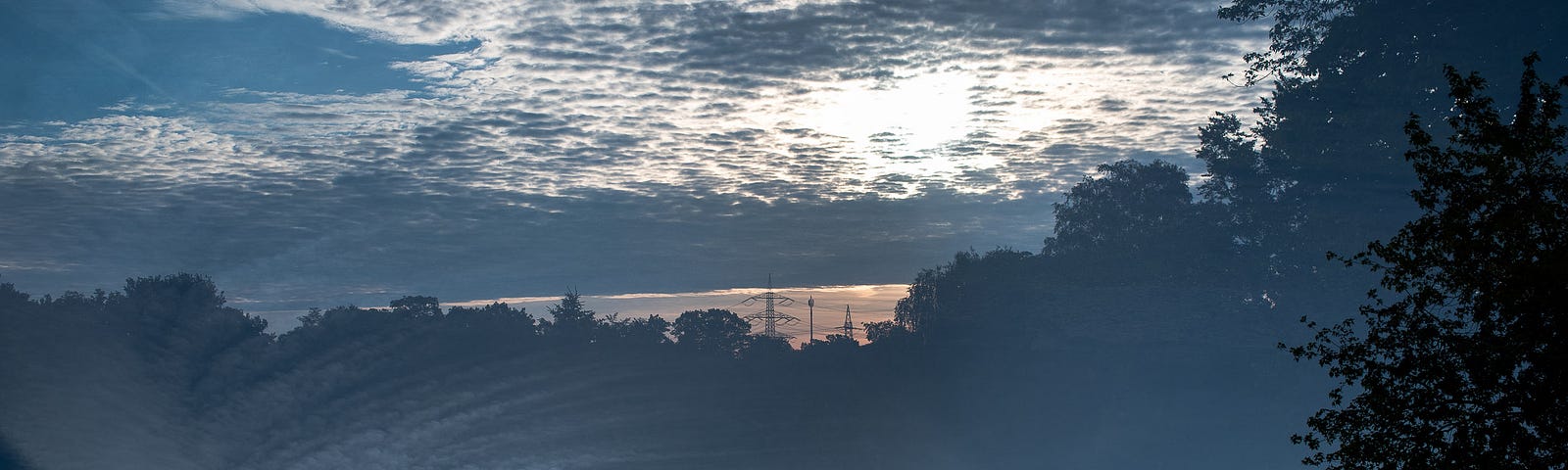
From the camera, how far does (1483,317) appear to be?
14.0m

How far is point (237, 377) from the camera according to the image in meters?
104

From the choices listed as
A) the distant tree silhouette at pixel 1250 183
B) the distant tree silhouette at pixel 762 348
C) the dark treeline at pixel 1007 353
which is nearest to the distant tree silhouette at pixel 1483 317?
the dark treeline at pixel 1007 353

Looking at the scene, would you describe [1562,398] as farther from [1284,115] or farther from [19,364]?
[19,364]

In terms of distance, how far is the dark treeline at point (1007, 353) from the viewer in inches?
2250

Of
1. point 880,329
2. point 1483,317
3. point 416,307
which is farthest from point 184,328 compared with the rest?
point 1483,317

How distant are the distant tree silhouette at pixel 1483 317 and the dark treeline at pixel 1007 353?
82 millimetres

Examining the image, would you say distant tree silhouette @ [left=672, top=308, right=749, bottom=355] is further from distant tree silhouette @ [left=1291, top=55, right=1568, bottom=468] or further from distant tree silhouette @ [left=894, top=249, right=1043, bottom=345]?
distant tree silhouette @ [left=1291, top=55, right=1568, bottom=468]

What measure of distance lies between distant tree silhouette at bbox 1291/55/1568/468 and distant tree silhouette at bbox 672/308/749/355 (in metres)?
93.3

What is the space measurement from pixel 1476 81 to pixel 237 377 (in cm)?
10998

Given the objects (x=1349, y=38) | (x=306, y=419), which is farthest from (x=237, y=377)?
(x=1349, y=38)

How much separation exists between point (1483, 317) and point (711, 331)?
323 feet

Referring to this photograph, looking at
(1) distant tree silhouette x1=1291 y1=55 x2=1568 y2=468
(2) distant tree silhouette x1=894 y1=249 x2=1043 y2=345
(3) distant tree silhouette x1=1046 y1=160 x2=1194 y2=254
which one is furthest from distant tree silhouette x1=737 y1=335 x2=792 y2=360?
(1) distant tree silhouette x1=1291 y1=55 x2=1568 y2=468

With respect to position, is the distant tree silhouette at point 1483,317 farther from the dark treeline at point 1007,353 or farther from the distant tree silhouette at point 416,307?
the distant tree silhouette at point 416,307

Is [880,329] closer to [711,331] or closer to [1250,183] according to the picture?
[711,331]
